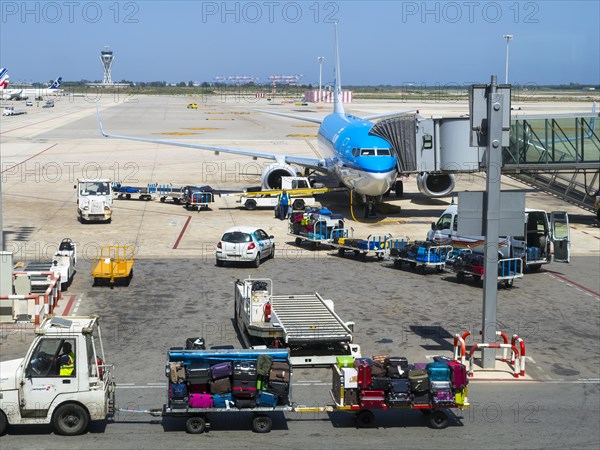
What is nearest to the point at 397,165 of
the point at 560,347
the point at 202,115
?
the point at 560,347

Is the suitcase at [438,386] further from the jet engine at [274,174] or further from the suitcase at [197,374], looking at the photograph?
the jet engine at [274,174]

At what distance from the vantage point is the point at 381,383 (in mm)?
18516

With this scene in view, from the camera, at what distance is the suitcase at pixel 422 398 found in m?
18.6

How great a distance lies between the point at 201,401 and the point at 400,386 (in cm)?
412

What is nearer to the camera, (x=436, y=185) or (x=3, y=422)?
(x=3, y=422)

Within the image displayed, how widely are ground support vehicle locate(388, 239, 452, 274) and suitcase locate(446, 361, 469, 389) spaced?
16026 mm

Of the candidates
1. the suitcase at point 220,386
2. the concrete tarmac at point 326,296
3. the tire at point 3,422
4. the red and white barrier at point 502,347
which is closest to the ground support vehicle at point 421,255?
the concrete tarmac at point 326,296

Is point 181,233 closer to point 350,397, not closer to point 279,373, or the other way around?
point 279,373

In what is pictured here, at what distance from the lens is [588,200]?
4669 centimetres

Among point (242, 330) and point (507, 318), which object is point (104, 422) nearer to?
point (242, 330)

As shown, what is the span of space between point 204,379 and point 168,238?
24.2 metres

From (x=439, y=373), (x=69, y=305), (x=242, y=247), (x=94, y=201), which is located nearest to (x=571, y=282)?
(x=242, y=247)

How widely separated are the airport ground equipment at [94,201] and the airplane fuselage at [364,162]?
1248 cm

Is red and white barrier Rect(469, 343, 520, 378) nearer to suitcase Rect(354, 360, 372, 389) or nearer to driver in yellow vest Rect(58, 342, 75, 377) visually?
suitcase Rect(354, 360, 372, 389)
